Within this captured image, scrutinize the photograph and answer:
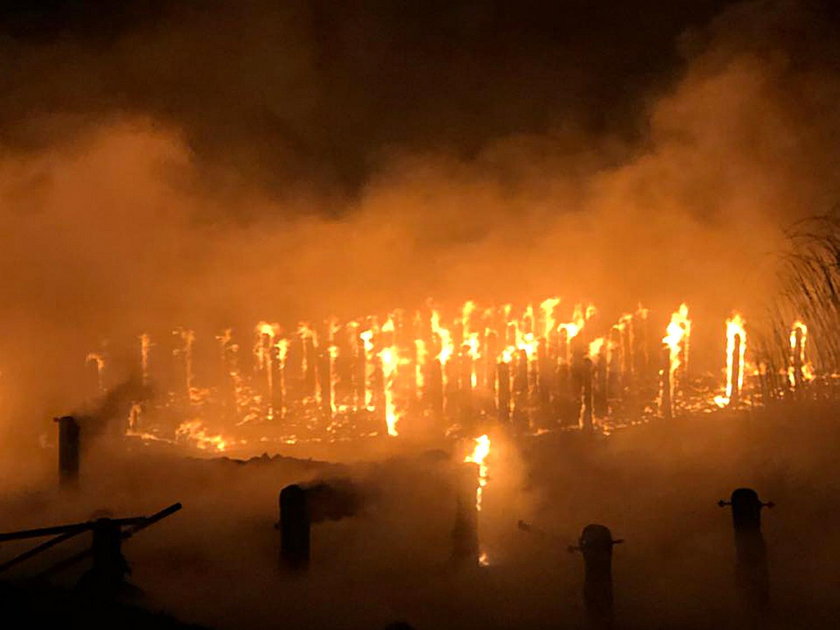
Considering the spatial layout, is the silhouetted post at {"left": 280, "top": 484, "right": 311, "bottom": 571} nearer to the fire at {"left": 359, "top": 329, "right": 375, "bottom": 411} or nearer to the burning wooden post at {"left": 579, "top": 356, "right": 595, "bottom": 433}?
the burning wooden post at {"left": 579, "top": 356, "right": 595, "bottom": 433}

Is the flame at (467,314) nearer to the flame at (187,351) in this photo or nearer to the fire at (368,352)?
the fire at (368,352)

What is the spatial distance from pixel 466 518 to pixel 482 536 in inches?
88.2

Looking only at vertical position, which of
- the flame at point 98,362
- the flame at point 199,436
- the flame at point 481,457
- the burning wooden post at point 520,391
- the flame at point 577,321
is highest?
the flame at point 577,321

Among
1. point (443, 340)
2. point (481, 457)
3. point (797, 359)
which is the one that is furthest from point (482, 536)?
point (797, 359)

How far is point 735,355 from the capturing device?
960 inches

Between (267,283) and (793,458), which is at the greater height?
(267,283)

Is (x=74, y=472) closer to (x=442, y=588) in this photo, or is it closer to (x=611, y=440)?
(x=442, y=588)

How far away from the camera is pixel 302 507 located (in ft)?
33.6

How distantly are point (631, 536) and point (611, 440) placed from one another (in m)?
5.68

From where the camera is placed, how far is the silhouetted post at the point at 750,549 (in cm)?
928

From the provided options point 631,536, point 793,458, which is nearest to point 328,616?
point 631,536

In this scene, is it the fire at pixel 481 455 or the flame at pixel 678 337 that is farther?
the flame at pixel 678 337

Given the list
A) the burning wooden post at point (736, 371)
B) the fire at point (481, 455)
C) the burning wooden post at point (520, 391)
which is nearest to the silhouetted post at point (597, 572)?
the fire at point (481, 455)

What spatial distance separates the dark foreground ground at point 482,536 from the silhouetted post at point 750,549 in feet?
1.44
